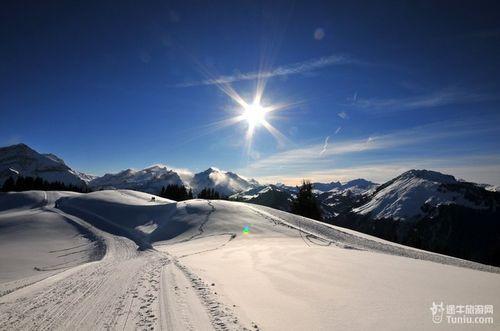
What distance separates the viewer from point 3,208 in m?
61.7

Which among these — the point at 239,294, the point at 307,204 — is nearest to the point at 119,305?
the point at 239,294

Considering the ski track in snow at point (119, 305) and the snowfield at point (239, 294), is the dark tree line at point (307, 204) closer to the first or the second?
the snowfield at point (239, 294)

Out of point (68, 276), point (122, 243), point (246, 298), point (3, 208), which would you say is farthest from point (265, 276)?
point (3, 208)

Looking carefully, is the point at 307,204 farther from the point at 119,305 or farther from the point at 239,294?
the point at 119,305

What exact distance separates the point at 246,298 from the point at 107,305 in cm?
435

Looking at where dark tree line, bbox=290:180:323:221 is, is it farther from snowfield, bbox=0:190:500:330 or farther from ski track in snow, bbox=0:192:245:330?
ski track in snow, bbox=0:192:245:330

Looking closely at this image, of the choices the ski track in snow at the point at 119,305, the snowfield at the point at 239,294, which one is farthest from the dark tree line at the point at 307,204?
the ski track in snow at the point at 119,305

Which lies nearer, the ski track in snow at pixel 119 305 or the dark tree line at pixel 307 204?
the ski track in snow at pixel 119 305

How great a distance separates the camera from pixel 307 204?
58969mm

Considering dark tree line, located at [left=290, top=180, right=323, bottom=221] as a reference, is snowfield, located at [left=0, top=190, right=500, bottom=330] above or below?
below

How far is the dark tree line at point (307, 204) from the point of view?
58188 mm

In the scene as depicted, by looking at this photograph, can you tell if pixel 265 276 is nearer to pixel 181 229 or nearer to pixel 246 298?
pixel 246 298

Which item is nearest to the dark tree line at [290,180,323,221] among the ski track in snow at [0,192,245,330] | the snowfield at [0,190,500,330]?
the snowfield at [0,190,500,330]

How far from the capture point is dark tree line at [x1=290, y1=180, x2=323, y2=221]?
58188 mm
